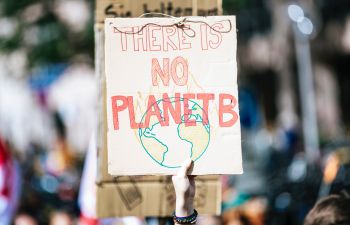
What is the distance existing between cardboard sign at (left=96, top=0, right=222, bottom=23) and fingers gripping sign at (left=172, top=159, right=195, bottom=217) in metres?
1.32

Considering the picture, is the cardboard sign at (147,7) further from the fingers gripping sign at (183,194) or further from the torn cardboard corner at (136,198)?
the fingers gripping sign at (183,194)

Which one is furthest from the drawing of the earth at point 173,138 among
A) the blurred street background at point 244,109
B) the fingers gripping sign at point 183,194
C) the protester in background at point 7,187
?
the protester in background at point 7,187

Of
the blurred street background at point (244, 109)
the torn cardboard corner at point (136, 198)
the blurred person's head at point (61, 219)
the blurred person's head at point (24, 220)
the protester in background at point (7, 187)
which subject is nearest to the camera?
the torn cardboard corner at point (136, 198)

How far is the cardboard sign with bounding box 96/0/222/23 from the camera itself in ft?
18.2

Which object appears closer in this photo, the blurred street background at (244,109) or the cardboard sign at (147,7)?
the cardboard sign at (147,7)

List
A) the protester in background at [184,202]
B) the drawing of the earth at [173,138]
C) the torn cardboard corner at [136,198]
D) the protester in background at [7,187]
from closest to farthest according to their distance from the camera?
the protester in background at [184,202] → the drawing of the earth at [173,138] → the torn cardboard corner at [136,198] → the protester in background at [7,187]

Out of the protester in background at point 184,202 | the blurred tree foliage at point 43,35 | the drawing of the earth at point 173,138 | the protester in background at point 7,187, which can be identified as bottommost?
the protester in background at point 7,187

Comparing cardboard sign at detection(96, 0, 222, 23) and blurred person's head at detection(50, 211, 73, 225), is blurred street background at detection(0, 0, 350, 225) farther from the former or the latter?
cardboard sign at detection(96, 0, 222, 23)

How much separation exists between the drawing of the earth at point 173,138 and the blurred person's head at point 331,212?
0.49 meters

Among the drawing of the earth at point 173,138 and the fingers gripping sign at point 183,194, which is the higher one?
the drawing of the earth at point 173,138

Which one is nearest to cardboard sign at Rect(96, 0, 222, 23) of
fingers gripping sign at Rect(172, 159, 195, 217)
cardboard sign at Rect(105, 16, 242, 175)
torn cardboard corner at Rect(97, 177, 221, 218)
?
torn cardboard corner at Rect(97, 177, 221, 218)

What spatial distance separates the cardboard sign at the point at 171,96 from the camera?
179 inches

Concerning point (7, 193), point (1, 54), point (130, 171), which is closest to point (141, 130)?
point (130, 171)

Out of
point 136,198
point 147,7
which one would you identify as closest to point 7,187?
point 136,198
